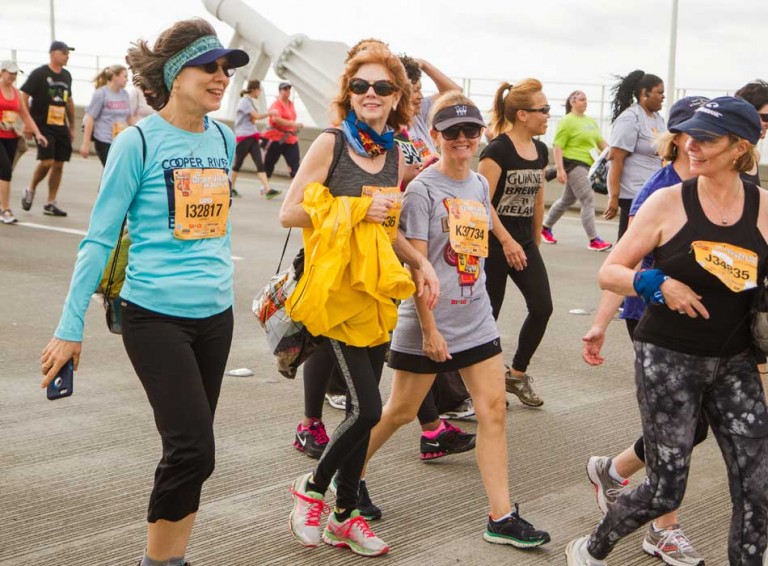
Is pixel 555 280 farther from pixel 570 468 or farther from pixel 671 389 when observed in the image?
pixel 671 389

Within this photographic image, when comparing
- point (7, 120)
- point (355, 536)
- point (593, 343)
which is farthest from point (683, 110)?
point (7, 120)

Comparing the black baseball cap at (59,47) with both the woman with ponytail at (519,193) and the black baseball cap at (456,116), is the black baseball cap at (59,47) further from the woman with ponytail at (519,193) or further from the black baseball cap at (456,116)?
the black baseball cap at (456,116)

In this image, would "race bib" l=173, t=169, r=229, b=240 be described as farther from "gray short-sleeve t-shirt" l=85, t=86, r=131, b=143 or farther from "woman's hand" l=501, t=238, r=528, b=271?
"gray short-sleeve t-shirt" l=85, t=86, r=131, b=143

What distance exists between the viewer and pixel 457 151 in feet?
14.5

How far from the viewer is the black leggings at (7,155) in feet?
40.3

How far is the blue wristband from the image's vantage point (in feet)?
11.4

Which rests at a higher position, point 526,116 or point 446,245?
point 526,116

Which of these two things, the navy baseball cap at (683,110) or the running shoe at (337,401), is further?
the running shoe at (337,401)

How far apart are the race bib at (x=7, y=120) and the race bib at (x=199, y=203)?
9571 mm

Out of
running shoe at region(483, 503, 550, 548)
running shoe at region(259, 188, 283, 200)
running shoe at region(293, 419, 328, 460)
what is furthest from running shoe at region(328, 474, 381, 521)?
running shoe at region(259, 188, 283, 200)

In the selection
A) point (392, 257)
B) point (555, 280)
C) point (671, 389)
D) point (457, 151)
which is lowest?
point (555, 280)

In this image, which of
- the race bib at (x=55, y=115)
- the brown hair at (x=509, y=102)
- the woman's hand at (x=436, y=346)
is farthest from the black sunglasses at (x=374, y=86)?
the race bib at (x=55, y=115)

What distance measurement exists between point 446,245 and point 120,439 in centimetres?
205

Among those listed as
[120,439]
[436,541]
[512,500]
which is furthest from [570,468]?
[120,439]
